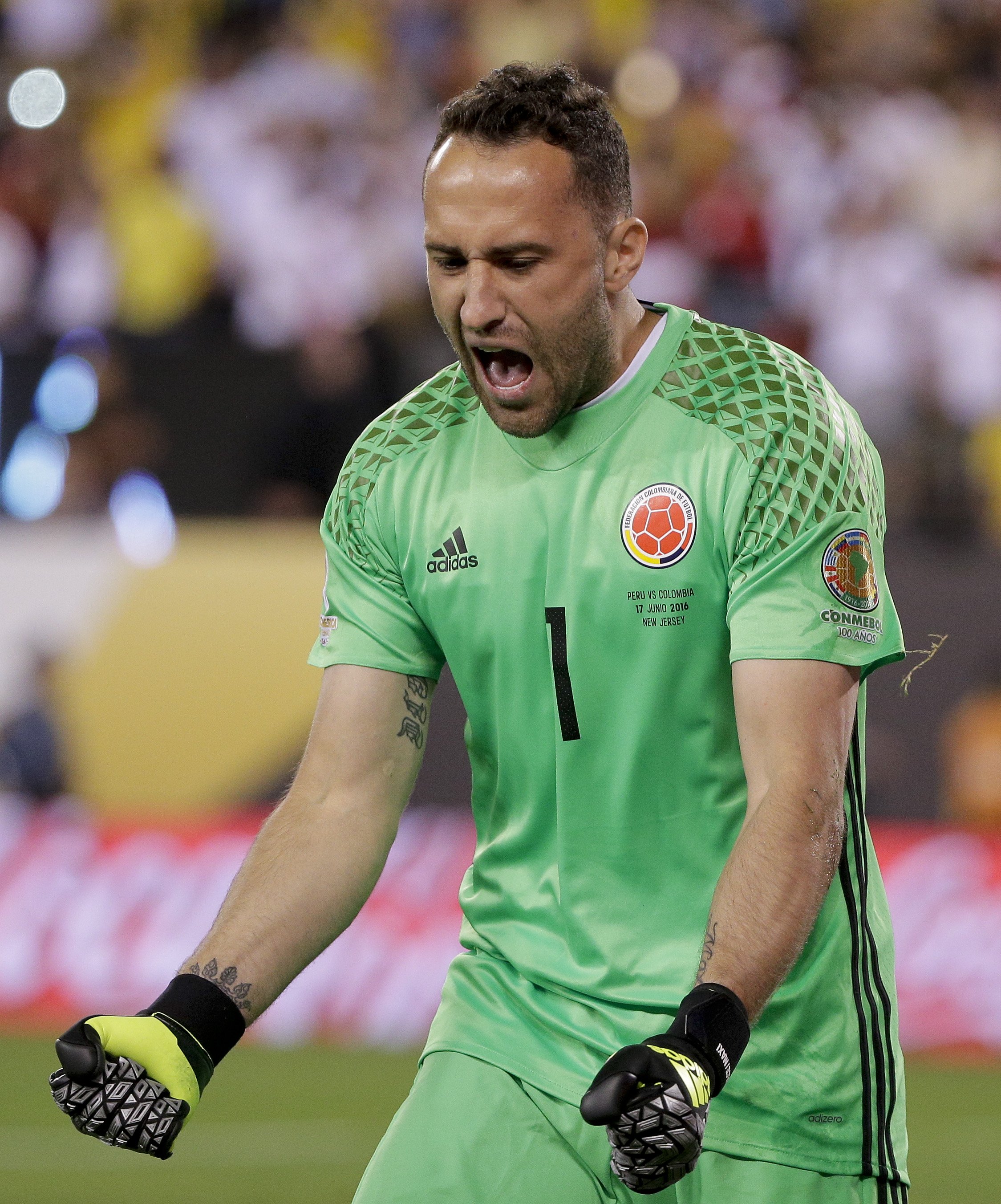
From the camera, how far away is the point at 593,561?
3146mm

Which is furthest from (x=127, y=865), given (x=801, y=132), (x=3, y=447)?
(x=801, y=132)

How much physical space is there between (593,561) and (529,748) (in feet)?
1.12

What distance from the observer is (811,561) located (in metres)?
2.96

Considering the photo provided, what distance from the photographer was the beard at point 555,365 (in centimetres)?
309

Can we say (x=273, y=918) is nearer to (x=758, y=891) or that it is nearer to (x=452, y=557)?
(x=452, y=557)

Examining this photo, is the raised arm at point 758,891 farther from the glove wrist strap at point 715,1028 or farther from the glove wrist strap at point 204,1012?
the glove wrist strap at point 204,1012

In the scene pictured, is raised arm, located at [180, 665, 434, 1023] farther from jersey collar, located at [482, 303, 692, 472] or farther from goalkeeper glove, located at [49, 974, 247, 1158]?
jersey collar, located at [482, 303, 692, 472]

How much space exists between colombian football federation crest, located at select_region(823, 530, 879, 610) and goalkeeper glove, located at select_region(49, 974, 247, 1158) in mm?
1170

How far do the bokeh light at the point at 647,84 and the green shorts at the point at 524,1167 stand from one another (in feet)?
29.1

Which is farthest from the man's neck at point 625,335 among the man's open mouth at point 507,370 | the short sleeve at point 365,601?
the short sleeve at point 365,601

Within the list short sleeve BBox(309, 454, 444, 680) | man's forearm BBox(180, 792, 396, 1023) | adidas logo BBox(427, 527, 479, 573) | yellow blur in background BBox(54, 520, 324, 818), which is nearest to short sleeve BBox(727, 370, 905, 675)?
adidas logo BBox(427, 527, 479, 573)

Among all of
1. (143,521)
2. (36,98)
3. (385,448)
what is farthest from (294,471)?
(385,448)

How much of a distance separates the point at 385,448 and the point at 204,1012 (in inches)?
41.7

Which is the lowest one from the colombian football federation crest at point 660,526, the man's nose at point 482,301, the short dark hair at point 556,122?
the colombian football federation crest at point 660,526
